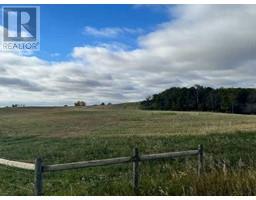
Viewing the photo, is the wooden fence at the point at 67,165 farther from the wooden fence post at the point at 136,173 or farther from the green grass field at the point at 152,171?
the green grass field at the point at 152,171

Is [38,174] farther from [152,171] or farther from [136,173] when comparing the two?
[152,171]

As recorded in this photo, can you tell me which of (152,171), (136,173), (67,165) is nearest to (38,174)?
(67,165)

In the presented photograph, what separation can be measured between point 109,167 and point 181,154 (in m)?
4.78

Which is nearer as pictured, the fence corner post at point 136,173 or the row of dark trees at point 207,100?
the fence corner post at point 136,173

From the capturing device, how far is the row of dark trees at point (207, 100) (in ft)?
363

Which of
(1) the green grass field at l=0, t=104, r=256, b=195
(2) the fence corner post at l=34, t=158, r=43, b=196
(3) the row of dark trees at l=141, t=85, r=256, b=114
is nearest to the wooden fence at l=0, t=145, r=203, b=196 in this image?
(2) the fence corner post at l=34, t=158, r=43, b=196

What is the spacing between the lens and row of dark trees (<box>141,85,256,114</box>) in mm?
110562

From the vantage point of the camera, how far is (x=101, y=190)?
33.7ft

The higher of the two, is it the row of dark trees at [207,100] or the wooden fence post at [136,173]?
the row of dark trees at [207,100]

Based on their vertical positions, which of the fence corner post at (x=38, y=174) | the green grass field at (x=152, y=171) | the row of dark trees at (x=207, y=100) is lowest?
the green grass field at (x=152, y=171)

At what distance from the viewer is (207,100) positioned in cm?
11350

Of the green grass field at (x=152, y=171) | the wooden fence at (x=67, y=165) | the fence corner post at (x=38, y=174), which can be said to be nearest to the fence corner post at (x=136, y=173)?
the wooden fence at (x=67, y=165)

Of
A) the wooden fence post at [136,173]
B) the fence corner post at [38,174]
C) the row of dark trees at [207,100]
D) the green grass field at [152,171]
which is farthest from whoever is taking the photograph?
the row of dark trees at [207,100]
